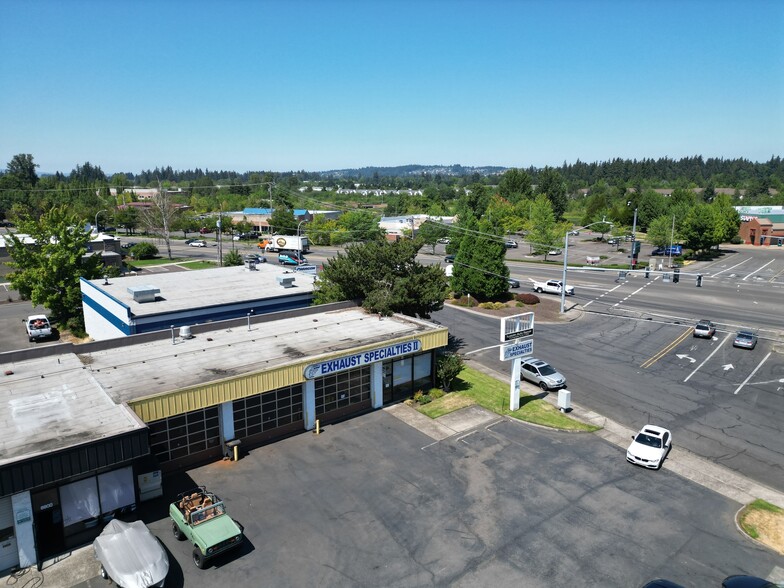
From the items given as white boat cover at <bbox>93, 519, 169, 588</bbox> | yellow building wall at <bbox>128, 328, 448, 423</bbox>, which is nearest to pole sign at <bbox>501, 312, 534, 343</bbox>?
yellow building wall at <bbox>128, 328, 448, 423</bbox>

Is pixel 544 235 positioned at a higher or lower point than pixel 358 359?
higher

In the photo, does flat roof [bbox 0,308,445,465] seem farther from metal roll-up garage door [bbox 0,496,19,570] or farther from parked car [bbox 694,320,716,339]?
parked car [bbox 694,320,716,339]

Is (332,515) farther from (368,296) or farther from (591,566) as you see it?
(368,296)

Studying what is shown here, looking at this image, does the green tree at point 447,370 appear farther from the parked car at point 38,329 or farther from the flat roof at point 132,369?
the parked car at point 38,329

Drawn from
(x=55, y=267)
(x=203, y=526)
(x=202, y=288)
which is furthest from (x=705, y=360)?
(x=55, y=267)

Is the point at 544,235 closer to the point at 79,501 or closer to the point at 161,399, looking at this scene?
the point at 161,399

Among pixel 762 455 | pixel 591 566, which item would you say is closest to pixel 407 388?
pixel 591 566
